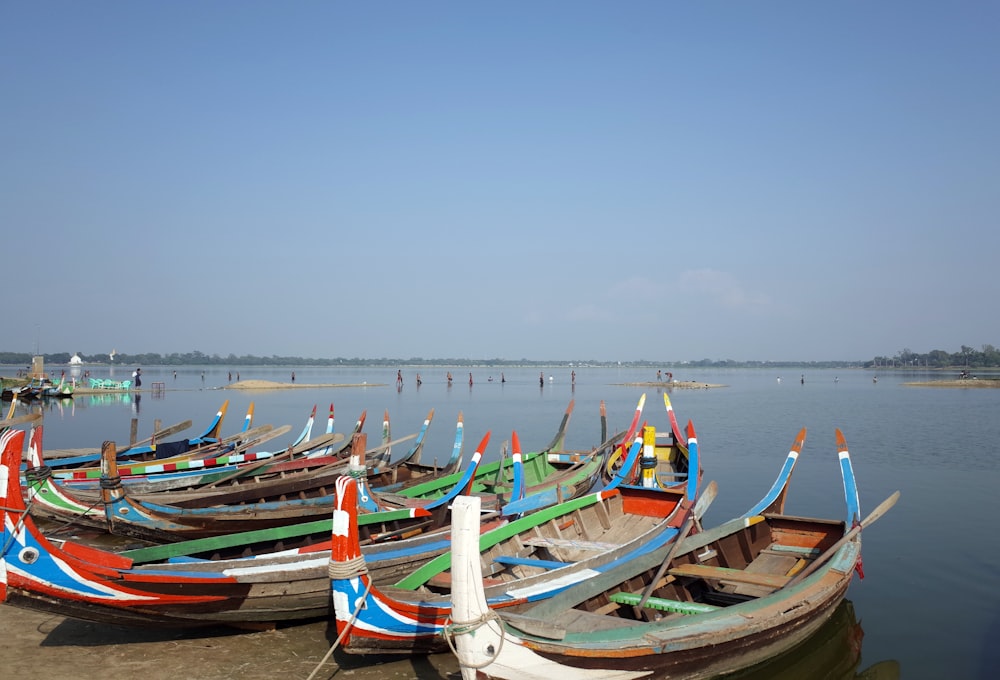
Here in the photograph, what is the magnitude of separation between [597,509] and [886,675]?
3719 mm

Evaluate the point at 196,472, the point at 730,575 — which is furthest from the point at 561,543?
Result: the point at 196,472

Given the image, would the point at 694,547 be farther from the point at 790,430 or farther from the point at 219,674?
the point at 790,430

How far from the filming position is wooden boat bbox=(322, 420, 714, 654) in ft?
16.3

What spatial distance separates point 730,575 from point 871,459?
16689 millimetres

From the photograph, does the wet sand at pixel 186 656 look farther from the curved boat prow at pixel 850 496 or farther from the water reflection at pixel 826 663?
the curved boat prow at pixel 850 496

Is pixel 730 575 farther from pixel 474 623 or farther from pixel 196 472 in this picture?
pixel 196 472

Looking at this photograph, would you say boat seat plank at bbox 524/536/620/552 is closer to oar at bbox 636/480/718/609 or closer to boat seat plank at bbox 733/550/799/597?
oar at bbox 636/480/718/609

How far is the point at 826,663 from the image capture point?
7.45m

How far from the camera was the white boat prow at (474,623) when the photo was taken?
442cm

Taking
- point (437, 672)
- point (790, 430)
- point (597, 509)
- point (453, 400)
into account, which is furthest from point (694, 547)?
Answer: point (453, 400)

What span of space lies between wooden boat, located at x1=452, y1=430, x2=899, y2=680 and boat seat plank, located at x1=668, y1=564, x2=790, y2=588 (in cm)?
1

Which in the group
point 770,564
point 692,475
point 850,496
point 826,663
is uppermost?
point 692,475

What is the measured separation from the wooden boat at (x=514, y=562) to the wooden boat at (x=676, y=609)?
43 cm

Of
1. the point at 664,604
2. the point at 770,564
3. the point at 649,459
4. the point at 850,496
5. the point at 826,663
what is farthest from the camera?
the point at 649,459
